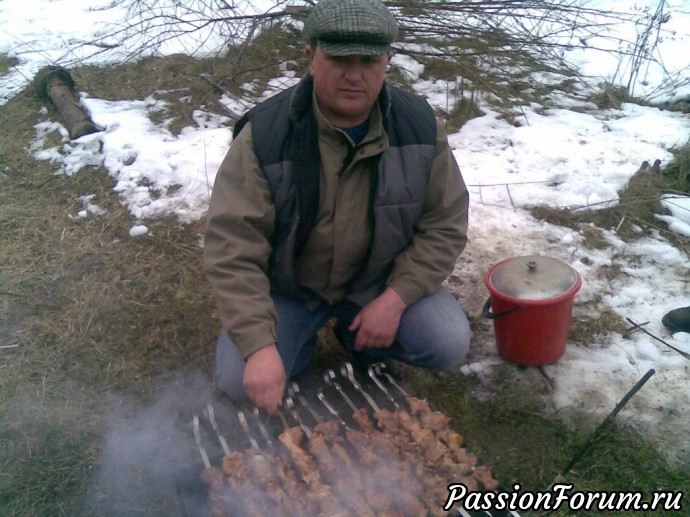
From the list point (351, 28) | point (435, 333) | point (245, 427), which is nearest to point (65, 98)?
point (245, 427)

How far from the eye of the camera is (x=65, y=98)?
557 centimetres

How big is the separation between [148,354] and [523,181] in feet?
9.34

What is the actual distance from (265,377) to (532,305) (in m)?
1.25

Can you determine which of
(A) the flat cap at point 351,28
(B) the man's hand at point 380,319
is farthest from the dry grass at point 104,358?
(A) the flat cap at point 351,28

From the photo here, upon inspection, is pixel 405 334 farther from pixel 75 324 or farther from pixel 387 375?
pixel 75 324

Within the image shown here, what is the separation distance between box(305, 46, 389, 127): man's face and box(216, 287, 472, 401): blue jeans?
2.85 feet

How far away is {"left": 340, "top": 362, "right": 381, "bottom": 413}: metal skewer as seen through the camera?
261 centimetres

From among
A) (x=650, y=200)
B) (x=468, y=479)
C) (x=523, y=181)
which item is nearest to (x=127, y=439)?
(x=468, y=479)

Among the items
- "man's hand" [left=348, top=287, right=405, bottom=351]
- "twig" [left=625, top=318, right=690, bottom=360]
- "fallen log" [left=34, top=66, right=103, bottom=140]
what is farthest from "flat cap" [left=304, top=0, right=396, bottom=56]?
"fallen log" [left=34, top=66, right=103, bottom=140]

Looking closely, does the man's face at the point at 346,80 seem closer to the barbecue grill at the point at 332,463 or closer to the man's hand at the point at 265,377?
the man's hand at the point at 265,377

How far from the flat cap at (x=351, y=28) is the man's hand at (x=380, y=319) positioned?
3.17 ft

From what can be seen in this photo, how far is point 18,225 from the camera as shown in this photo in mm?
4223

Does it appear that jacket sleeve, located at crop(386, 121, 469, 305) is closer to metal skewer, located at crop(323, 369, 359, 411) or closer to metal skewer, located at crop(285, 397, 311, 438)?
metal skewer, located at crop(323, 369, 359, 411)

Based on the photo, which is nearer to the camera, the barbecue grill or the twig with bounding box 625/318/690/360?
the barbecue grill
